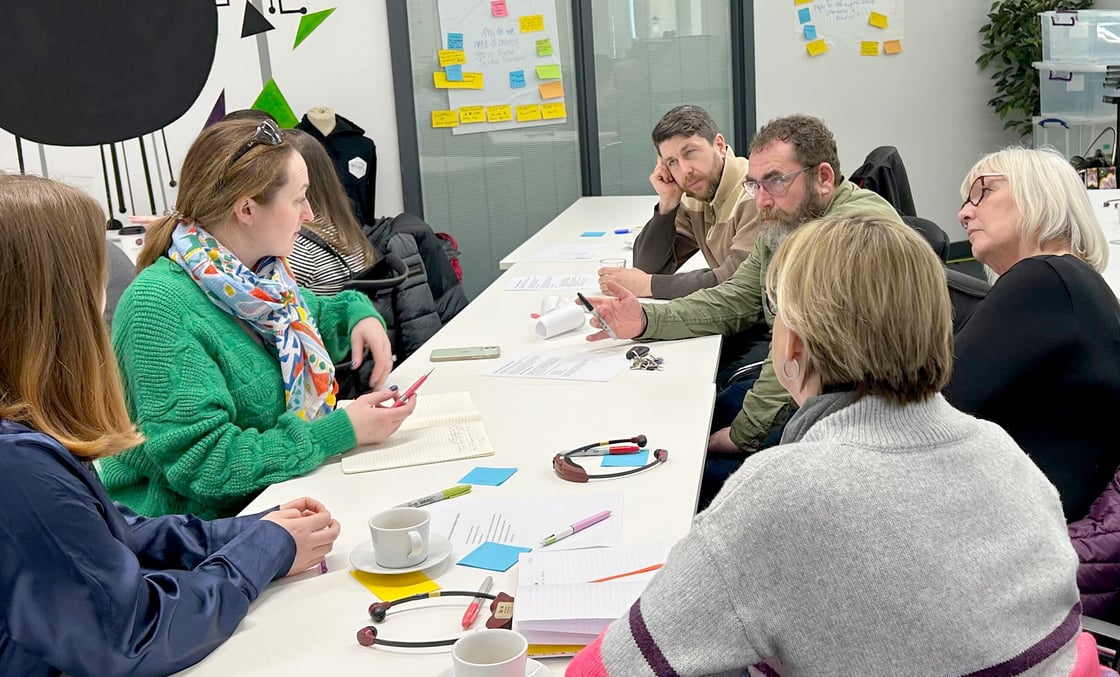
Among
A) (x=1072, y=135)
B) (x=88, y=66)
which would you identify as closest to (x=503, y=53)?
(x=88, y=66)

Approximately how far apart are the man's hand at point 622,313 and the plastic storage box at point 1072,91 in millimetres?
3879

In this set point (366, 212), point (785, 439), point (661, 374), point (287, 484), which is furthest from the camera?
point (366, 212)

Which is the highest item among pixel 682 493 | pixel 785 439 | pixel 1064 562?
pixel 785 439

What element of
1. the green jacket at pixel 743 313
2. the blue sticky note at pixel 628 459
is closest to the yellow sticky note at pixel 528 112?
the green jacket at pixel 743 313

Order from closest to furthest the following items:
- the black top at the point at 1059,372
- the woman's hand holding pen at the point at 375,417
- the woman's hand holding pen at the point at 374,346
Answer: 1. the black top at the point at 1059,372
2. the woman's hand holding pen at the point at 375,417
3. the woman's hand holding pen at the point at 374,346

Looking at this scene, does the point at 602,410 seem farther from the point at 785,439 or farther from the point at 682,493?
the point at 785,439

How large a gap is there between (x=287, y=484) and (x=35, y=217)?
0.78 metres

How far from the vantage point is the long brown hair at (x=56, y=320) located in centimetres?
118

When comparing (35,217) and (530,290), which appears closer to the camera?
(35,217)

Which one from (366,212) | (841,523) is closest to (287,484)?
(841,523)

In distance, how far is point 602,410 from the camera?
7.18ft

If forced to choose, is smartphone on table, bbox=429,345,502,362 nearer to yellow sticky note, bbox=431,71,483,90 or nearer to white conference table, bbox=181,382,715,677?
white conference table, bbox=181,382,715,677

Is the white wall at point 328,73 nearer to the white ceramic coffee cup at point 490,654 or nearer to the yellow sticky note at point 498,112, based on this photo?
the yellow sticky note at point 498,112

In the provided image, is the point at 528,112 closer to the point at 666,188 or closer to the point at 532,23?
the point at 532,23
